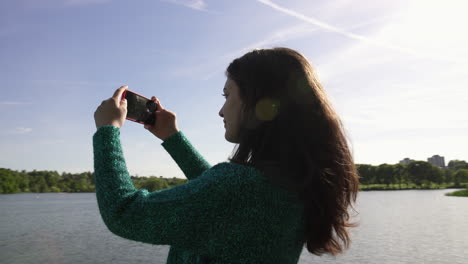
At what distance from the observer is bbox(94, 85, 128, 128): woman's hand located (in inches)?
56.8

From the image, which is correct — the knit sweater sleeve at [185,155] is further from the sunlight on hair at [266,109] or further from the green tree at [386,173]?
the green tree at [386,173]

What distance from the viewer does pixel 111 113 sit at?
4.81 ft

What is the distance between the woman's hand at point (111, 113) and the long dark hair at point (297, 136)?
0.46m

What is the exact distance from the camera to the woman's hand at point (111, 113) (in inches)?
56.8

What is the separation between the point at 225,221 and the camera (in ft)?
4.09

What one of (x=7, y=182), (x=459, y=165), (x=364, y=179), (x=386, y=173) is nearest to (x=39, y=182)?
(x=7, y=182)

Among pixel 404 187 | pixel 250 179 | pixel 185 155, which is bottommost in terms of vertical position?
pixel 404 187

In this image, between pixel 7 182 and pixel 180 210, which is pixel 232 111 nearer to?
pixel 180 210

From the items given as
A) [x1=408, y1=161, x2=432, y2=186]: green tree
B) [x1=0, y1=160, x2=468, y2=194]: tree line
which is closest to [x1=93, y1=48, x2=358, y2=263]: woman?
[x1=0, y1=160, x2=468, y2=194]: tree line

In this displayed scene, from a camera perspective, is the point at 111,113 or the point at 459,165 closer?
the point at 111,113

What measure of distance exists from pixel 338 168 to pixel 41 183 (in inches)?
6937

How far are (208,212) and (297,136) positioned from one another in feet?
1.39

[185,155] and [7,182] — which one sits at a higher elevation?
[185,155]

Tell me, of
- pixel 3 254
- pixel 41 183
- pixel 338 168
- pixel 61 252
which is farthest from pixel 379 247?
pixel 41 183
